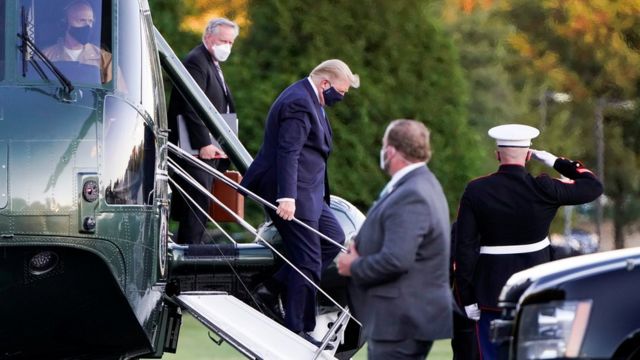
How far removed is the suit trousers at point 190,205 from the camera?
11.8 meters

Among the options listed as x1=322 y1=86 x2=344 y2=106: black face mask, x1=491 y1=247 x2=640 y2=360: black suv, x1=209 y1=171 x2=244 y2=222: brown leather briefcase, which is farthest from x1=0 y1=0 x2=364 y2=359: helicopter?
x1=491 y1=247 x2=640 y2=360: black suv

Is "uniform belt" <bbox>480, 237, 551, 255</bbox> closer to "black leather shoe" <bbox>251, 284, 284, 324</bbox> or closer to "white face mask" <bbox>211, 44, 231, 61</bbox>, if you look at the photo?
"black leather shoe" <bbox>251, 284, 284, 324</bbox>

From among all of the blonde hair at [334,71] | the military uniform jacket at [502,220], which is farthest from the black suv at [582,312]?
the blonde hair at [334,71]

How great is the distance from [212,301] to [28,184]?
6.53 ft

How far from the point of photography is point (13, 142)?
8734mm

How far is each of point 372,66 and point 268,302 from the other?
10803 mm

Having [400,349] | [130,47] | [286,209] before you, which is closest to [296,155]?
[286,209]

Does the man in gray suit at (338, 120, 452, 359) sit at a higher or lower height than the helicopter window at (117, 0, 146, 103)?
lower

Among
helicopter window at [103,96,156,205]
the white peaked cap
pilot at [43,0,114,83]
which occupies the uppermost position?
pilot at [43,0,114,83]

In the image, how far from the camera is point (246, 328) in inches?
390

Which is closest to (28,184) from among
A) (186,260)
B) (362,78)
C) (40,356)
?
(40,356)

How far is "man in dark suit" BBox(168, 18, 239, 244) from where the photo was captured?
11.8m

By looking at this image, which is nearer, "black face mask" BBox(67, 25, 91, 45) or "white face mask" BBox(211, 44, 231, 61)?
"black face mask" BBox(67, 25, 91, 45)

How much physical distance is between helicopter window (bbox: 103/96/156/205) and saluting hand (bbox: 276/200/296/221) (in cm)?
124
